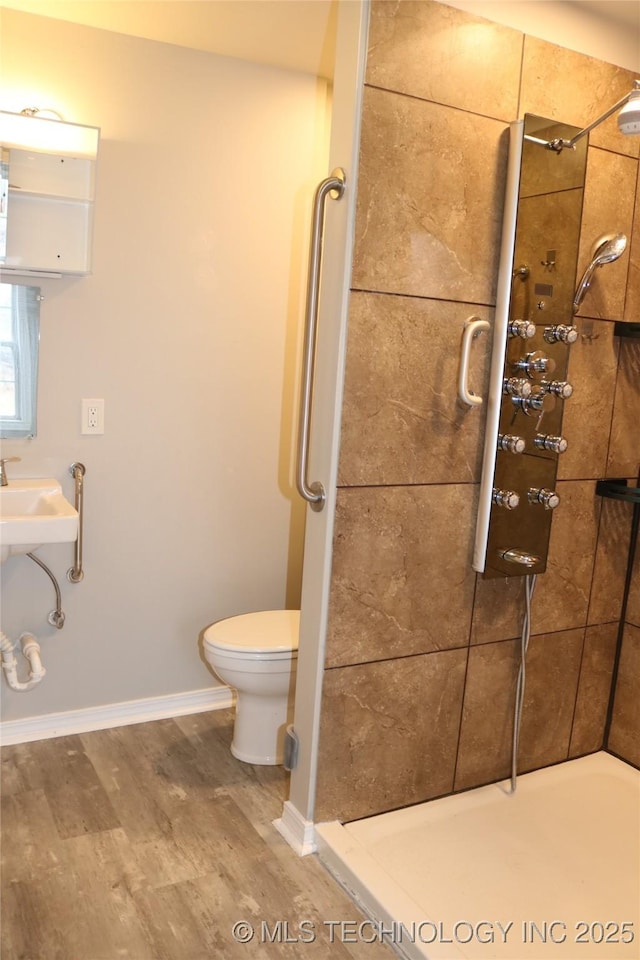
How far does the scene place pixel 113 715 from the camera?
298 centimetres

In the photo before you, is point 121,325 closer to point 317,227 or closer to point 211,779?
point 317,227

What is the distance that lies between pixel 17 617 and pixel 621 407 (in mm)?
2106

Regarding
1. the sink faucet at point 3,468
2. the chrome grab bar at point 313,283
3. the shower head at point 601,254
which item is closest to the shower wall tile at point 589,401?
the shower head at point 601,254

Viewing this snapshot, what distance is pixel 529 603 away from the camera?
250 centimetres

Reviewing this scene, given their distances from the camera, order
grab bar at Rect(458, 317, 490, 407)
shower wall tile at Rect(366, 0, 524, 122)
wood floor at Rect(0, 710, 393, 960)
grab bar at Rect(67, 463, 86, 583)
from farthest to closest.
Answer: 1. grab bar at Rect(67, 463, 86, 583)
2. grab bar at Rect(458, 317, 490, 407)
3. shower wall tile at Rect(366, 0, 524, 122)
4. wood floor at Rect(0, 710, 393, 960)

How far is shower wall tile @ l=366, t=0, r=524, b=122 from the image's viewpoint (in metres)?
2.02

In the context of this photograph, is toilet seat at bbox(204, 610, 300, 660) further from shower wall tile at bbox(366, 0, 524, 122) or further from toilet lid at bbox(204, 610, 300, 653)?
shower wall tile at bbox(366, 0, 524, 122)

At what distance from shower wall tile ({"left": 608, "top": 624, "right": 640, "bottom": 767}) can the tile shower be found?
0.17 m

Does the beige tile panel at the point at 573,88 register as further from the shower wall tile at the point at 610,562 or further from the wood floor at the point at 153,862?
the wood floor at the point at 153,862

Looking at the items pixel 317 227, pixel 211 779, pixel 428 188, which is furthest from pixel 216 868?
pixel 428 188

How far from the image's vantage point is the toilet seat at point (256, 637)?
2.60 metres

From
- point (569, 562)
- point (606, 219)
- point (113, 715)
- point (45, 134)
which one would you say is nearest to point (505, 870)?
point (569, 562)

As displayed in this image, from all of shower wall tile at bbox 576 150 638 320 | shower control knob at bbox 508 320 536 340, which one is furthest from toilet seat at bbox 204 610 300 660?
shower wall tile at bbox 576 150 638 320

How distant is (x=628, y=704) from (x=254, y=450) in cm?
160
